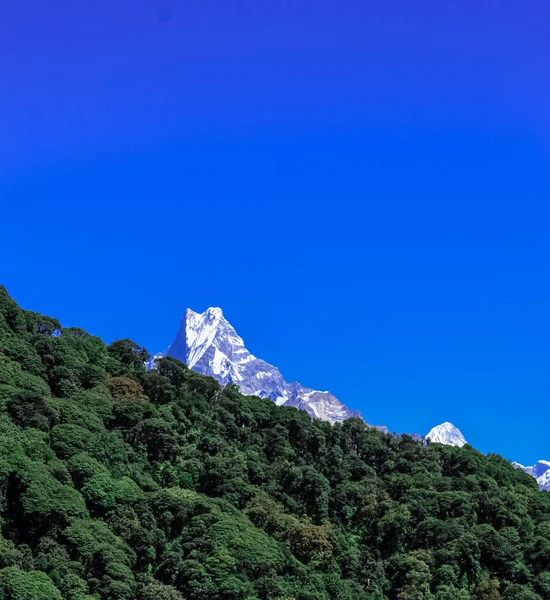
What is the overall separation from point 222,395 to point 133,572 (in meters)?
37.6

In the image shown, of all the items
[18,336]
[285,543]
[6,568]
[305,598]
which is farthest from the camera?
[18,336]

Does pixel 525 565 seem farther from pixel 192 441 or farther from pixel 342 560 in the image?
pixel 192 441

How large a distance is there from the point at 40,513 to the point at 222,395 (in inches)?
1589

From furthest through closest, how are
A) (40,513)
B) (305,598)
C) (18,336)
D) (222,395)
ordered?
(222,395)
(18,336)
(305,598)
(40,513)

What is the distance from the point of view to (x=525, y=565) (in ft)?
293

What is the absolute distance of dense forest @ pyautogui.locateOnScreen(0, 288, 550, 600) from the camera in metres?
69.9

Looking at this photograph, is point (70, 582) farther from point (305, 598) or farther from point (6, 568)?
point (305, 598)

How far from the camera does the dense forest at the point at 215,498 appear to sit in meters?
69.9

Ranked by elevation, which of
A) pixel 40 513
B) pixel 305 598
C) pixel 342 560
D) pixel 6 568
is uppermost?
pixel 342 560

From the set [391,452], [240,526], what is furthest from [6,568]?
[391,452]

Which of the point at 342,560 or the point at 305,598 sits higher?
the point at 342,560

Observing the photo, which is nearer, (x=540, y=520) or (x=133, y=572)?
(x=133, y=572)

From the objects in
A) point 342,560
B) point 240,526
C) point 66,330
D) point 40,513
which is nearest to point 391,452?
point 342,560

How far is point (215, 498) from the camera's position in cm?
8400
